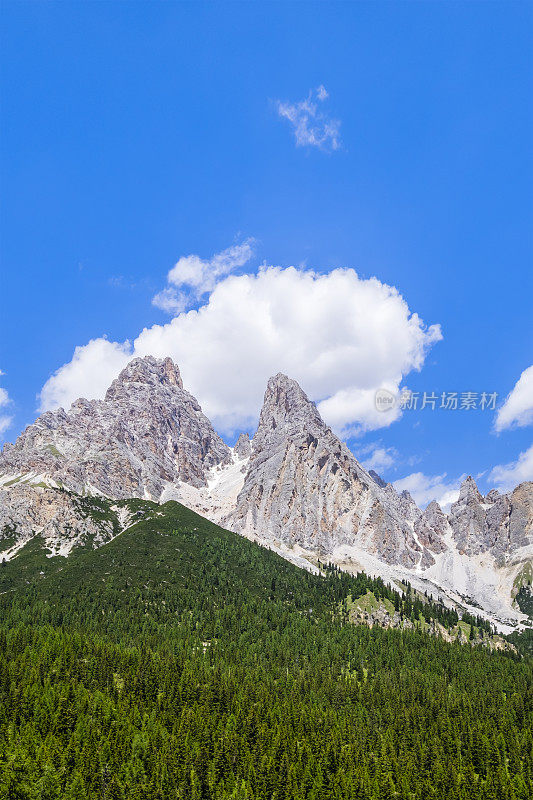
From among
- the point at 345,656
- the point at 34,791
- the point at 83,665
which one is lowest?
the point at 34,791

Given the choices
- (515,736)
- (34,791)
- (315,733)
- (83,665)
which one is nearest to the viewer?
(34,791)

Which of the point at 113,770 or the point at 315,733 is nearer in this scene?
the point at 113,770

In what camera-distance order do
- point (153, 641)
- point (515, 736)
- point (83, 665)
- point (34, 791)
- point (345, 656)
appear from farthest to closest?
point (345, 656) → point (153, 641) → point (83, 665) → point (515, 736) → point (34, 791)

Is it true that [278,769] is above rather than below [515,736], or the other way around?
below

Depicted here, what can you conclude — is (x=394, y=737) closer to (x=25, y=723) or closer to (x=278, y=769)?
(x=278, y=769)

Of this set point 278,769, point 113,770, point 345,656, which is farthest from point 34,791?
point 345,656

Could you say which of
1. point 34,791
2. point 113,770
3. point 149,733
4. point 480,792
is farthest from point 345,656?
point 34,791

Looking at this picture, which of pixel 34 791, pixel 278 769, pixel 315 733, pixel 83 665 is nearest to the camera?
pixel 34 791

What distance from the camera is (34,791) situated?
85.7m

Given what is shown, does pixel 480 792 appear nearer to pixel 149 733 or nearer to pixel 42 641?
pixel 149 733

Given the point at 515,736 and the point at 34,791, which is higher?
the point at 515,736

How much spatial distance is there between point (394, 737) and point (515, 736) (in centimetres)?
3394

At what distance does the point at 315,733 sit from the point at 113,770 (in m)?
49.6

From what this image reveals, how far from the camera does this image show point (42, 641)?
15688 centimetres
